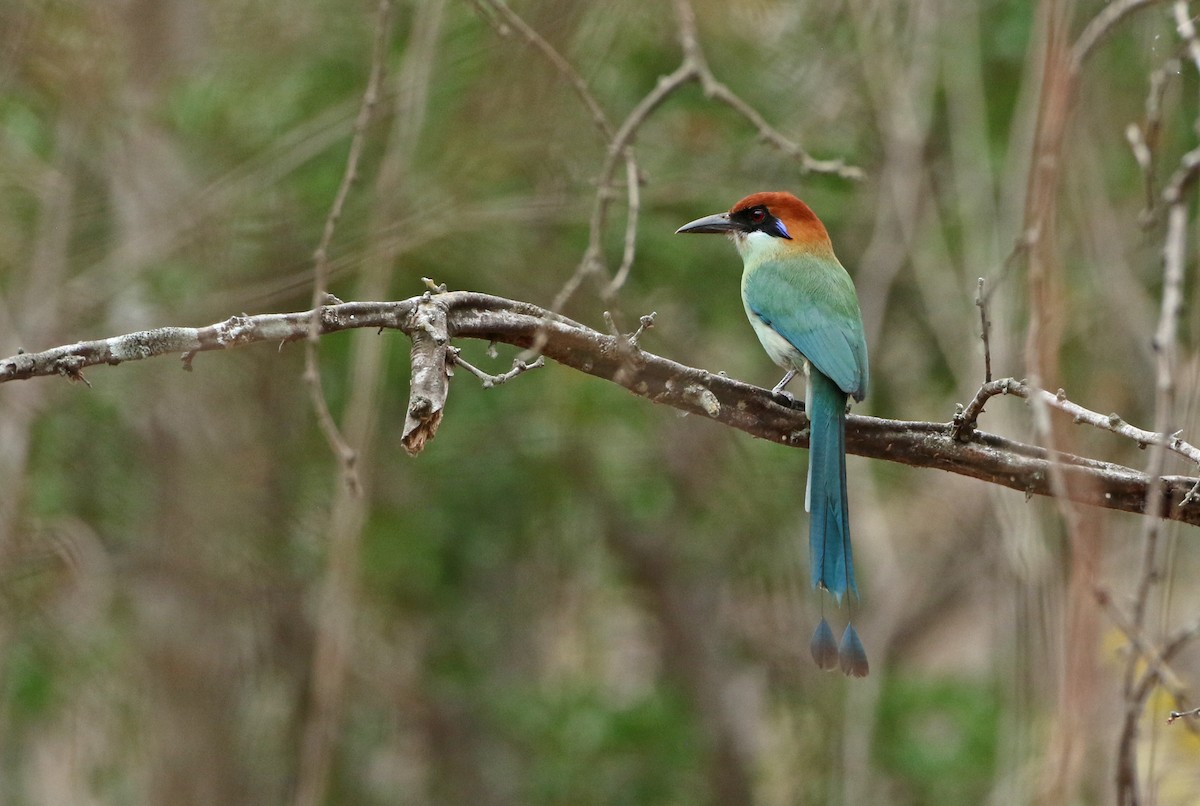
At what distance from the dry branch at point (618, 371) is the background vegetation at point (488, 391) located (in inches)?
66.3

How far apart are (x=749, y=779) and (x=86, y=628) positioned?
3.79 m

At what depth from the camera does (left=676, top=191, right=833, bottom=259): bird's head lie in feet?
14.3

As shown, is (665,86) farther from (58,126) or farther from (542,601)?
(542,601)

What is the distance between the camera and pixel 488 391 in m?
6.17

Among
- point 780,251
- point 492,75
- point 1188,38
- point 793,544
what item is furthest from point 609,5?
point 793,544

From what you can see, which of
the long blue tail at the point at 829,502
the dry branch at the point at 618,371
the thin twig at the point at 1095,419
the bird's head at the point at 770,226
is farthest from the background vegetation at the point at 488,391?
the thin twig at the point at 1095,419

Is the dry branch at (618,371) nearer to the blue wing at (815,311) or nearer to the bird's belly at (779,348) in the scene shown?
the blue wing at (815,311)

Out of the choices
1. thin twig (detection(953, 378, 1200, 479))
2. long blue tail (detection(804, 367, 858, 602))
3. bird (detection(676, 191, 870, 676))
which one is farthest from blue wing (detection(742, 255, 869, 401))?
thin twig (detection(953, 378, 1200, 479))

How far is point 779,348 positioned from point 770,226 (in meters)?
0.62

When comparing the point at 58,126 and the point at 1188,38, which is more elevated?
the point at 58,126

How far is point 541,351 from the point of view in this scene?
2.50 metres

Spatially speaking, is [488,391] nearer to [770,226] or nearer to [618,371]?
[770,226]

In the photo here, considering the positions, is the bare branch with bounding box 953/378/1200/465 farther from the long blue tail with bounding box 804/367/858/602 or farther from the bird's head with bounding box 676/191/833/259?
the bird's head with bounding box 676/191/833/259

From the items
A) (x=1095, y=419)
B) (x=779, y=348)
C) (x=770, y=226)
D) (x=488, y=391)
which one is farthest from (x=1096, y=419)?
(x=488, y=391)
